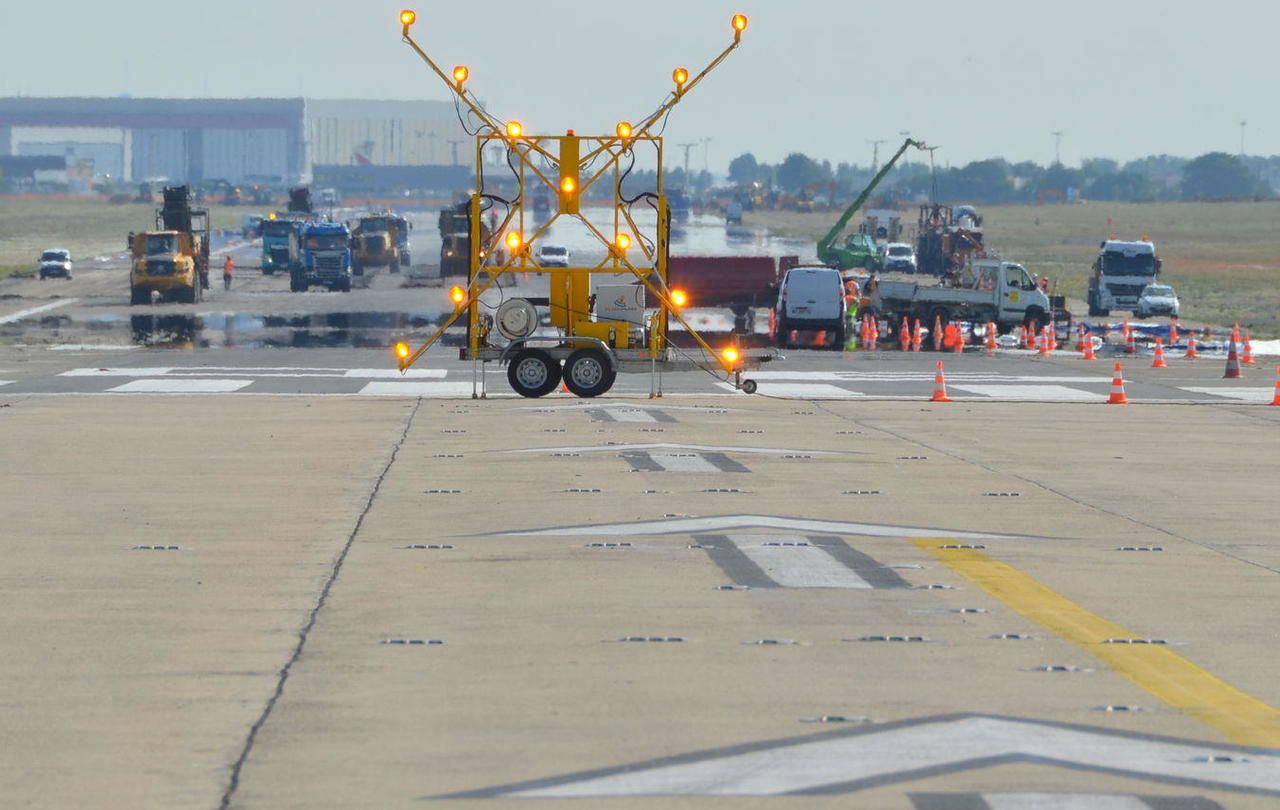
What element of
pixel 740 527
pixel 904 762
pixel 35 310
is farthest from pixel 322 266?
pixel 904 762

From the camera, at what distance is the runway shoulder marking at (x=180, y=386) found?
116 feet

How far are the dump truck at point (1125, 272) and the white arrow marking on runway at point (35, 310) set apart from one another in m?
34.8

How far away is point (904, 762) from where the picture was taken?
9.67 m

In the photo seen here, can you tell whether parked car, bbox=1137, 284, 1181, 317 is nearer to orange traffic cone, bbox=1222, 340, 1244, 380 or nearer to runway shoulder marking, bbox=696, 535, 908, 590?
orange traffic cone, bbox=1222, 340, 1244, 380

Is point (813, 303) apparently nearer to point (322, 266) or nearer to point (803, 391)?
point (803, 391)

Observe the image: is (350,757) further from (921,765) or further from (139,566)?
(139,566)

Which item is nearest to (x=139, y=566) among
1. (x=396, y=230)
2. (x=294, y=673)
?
(x=294, y=673)

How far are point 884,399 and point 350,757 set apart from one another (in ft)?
86.4

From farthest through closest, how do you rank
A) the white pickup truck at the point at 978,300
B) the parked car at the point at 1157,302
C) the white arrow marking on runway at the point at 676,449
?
the parked car at the point at 1157,302 < the white pickup truck at the point at 978,300 < the white arrow marking on runway at the point at 676,449

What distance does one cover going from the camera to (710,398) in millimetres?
35031

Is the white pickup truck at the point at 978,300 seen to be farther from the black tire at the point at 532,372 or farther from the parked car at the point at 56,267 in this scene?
the parked car at the point at 56,267

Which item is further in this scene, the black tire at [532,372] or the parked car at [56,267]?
the parked car at [56,267]

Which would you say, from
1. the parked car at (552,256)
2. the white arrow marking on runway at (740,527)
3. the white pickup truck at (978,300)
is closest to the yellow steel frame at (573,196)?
the white arrow marking on runway at (740,527)

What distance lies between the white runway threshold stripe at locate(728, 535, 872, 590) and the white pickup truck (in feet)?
134
